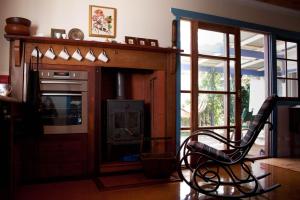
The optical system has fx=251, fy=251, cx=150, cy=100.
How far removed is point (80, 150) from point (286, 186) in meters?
2.22

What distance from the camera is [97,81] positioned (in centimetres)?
292

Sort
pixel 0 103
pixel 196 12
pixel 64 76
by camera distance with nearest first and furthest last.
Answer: pixel 0 103 → pixel 64 76 → pixel 196 12

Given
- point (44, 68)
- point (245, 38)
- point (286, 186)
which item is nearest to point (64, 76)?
point (44, 68)

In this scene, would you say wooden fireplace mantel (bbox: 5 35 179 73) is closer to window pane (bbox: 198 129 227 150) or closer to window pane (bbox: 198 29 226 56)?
window pane (bbox: 198 29 226 56)

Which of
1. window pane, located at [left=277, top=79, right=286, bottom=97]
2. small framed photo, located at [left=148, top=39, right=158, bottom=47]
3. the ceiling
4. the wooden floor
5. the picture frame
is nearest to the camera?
the wooden floor

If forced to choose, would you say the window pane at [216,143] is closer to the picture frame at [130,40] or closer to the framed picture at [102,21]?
the picture frame at [130,40]

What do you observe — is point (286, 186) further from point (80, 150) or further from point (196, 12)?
point (196, 12)

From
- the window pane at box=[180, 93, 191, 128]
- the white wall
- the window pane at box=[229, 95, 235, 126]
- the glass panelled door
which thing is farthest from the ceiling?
the window pane at box=[180, 93, 191, 128]

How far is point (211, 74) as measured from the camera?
3.76 meters

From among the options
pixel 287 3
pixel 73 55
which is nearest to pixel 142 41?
pixel 73 55

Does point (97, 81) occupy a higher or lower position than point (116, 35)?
lower

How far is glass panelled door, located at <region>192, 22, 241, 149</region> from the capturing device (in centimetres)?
364

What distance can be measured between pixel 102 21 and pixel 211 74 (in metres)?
1.75

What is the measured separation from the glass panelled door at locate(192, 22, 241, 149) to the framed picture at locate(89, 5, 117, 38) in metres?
1.17
